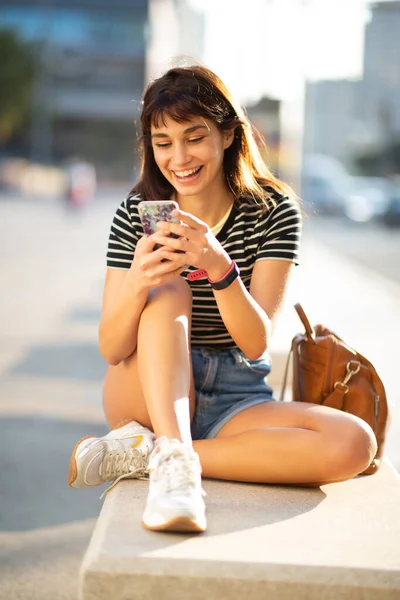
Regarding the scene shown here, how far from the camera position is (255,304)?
9.40 feet

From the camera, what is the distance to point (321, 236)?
2775cm

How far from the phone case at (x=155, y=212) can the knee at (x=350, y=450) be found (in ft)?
2.74

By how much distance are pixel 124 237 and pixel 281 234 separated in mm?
555

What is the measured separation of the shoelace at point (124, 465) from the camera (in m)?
2.84

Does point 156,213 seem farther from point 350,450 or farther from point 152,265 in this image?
point 350,450

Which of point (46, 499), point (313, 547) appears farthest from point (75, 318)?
point (313, 547)

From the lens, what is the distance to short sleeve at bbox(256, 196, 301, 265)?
10.6 ft

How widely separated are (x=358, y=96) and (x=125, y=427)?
12121 centimetres

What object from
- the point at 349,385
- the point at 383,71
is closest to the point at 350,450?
the point at 349,385

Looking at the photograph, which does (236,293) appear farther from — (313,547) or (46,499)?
(46,499)

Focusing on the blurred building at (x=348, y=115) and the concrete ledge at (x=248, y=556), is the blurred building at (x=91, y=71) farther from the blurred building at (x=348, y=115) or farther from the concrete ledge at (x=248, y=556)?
the concrete ledge at (x=248, y=556)

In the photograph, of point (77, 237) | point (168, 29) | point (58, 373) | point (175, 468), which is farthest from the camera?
point (168, 29)

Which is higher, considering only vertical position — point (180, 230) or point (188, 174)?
point (188, 174)

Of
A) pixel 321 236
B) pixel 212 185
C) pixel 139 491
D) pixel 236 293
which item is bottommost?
pixel 321 236
